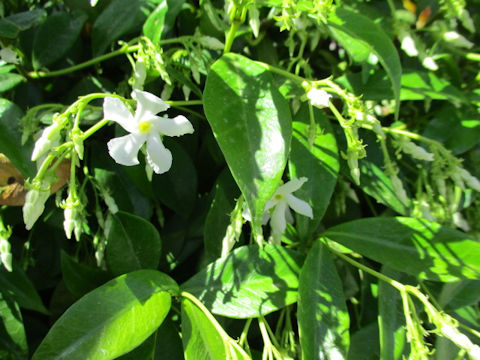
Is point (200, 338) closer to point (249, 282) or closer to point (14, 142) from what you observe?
point (249, 282)

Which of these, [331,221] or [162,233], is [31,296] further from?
[331,221]

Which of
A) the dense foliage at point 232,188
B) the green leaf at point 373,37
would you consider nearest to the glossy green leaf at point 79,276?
the dense foliage at point 232,188

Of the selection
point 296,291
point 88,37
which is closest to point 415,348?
point 296,291

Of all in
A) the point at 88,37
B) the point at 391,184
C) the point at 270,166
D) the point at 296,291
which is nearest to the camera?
the point at 270,166

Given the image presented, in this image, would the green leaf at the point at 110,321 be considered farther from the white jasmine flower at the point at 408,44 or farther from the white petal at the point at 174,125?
the white jasmine flower at the point at 408,44

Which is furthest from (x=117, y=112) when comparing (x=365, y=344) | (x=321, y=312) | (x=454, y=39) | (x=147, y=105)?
(x=454, y=39)

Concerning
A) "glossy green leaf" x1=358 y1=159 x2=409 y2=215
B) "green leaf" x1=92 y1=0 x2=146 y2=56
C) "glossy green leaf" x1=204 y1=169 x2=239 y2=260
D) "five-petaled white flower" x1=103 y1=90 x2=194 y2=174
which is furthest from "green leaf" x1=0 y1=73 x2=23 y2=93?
"glossy green leaf" x1=358 y1=159 x2=409 y2=215
